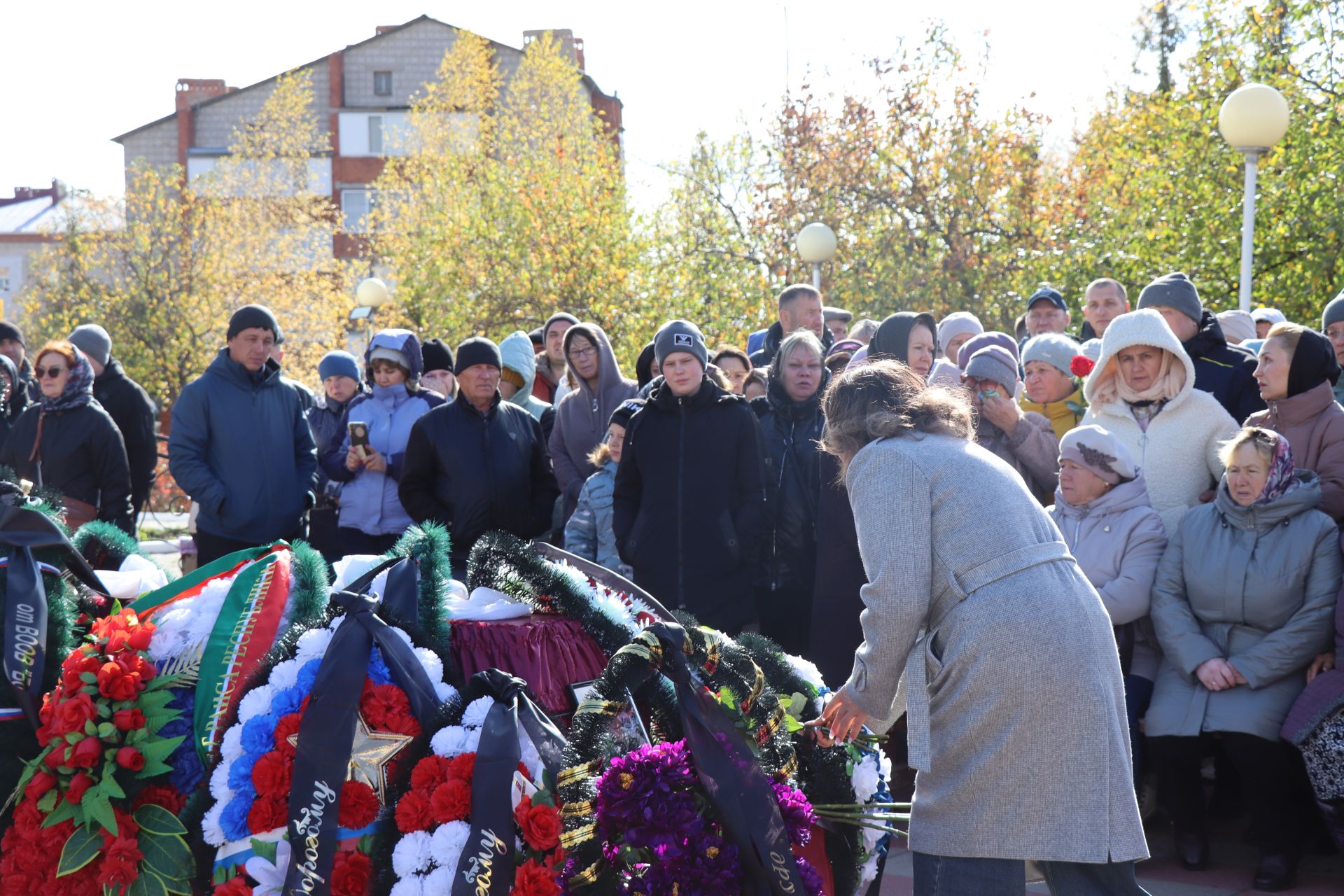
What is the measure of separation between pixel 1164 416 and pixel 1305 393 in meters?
0.55

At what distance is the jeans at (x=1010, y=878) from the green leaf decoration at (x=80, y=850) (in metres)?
2.03

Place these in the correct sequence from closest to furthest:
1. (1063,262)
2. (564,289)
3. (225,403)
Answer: (225,403) < (1063,262) < (564,289)

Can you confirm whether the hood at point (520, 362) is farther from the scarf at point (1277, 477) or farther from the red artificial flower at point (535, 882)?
the red artificial flower at point (535, 882)

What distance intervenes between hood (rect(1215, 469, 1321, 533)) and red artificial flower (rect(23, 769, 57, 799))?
418 centimetres

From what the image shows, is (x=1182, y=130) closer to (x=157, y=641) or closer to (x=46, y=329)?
(x=157, y=641)

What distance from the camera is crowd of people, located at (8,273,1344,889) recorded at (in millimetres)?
4969

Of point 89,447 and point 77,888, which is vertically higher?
point 89,447

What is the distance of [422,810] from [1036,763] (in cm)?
143

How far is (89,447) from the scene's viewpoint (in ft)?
23.9

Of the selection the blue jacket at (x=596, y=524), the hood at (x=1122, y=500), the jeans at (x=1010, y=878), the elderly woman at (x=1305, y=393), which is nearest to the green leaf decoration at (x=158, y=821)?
the jeans at (x=1010, y=878)

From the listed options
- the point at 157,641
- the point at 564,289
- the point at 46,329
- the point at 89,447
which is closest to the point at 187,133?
the point at 46,329

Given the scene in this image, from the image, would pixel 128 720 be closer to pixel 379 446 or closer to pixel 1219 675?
pixel 1219 675

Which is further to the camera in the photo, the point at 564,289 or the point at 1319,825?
the point at 564,289

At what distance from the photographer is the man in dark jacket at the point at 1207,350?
19.6 ft
